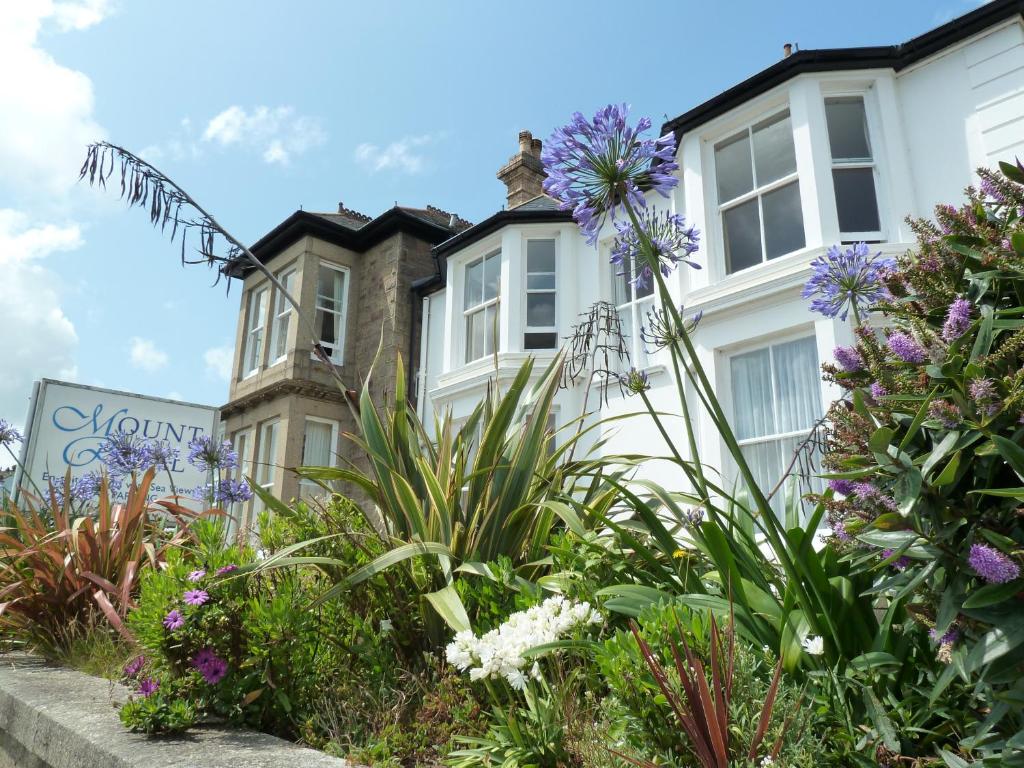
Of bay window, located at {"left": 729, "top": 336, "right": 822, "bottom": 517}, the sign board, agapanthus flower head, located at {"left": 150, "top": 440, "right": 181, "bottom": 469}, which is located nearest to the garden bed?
agapanthus flower head, located at {"left": 150, "top": 440, "right": 181, "bottom": 469}

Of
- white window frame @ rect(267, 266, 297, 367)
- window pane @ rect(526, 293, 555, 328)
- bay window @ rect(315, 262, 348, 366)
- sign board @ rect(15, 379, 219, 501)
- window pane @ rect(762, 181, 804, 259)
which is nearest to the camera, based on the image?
window pane @ rect(762, 181, 804, 259)

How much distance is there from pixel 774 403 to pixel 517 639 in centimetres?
674

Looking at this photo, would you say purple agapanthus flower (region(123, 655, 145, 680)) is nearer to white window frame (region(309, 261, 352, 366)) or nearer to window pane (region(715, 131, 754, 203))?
window pane (region(715, 131, 754, 203))

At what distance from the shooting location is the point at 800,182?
798 cm

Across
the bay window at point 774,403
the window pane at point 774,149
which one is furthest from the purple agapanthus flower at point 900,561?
the window pane at point 774,149

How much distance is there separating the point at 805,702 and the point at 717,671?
41 cm

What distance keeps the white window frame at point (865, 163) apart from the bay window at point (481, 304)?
18.4 ft

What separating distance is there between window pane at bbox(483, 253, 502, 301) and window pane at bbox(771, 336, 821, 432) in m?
5.54

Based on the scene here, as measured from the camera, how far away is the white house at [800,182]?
7348mm

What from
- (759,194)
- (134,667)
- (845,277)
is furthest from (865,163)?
(134,667)

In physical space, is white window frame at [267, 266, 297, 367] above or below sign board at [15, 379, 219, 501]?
above

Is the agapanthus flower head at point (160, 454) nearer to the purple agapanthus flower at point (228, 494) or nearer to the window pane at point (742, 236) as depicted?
the purple agapanthus flower at point (228, 494)

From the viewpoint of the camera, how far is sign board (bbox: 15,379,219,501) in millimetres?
12758

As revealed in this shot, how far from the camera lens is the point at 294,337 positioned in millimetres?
13797
